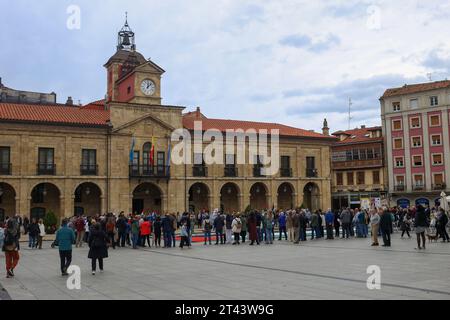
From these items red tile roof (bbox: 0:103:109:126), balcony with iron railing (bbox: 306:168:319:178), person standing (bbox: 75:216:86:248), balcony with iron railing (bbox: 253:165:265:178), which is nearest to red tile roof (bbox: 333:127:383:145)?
balcony with iron railing (bbox: 306:168:319:178)

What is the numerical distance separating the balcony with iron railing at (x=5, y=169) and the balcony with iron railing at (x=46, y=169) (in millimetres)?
2029

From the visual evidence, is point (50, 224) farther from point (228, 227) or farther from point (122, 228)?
point (228, 227)

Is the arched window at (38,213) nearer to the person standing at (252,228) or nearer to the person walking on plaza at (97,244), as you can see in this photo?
the person standing at (252,228)

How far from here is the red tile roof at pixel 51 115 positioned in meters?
36.8

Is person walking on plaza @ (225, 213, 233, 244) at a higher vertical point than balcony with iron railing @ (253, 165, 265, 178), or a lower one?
lower

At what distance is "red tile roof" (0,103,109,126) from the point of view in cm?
3678

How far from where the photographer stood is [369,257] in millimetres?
14977

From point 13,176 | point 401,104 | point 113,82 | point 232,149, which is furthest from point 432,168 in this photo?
point 13,176

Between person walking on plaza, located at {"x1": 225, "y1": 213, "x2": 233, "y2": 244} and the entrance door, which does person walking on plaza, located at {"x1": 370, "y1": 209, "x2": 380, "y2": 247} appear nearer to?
person walking on plaza, located at {"x1": 225, "y1": 213, "x2": 233, "y2": 244}

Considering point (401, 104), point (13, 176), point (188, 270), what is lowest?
point (188, 270)

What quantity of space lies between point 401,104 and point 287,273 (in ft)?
160

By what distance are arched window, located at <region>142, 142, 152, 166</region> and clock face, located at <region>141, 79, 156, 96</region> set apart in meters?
4.48

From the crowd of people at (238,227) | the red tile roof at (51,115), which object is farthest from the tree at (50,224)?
the crowd of people at (238,227)
